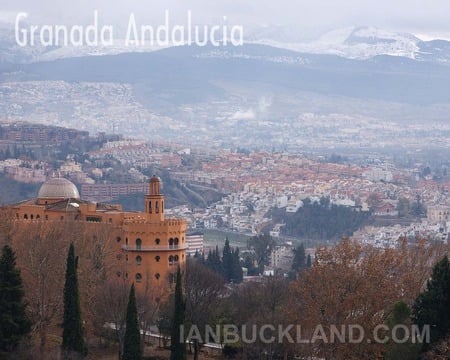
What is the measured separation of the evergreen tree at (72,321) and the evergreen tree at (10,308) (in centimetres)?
76

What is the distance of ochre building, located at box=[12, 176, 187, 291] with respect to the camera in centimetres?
3153

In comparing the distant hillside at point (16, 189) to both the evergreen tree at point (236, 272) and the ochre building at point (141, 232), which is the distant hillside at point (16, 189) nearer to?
the evergreen tree at point (236, 272)

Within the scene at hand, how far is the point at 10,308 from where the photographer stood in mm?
22203

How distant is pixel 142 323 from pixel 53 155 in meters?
82.6

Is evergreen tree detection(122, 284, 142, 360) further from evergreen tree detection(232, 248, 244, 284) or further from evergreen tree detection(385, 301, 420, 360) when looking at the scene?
evergreen tree detection(232, 248, 244, 284)

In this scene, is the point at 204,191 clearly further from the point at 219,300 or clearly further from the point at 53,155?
the point at 219,300

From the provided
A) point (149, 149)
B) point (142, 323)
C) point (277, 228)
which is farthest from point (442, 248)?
point (149, 149)

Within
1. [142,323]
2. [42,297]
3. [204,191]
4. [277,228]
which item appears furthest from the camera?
[204,191]

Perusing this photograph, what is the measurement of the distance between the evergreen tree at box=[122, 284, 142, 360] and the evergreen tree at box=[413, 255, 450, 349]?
476 cm

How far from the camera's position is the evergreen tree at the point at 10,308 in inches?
869

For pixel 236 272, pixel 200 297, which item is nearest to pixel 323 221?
pixel 236 272

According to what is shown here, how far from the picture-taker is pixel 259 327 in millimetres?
24031

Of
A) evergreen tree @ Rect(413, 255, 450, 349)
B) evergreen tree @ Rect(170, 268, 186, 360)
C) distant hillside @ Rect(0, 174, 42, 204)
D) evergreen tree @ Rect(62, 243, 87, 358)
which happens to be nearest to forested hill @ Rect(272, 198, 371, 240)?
distant hillside @ Rect(0, 174, 42, 204)

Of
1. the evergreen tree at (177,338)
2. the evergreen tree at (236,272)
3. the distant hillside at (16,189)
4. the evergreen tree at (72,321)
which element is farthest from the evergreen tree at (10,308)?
the distant hillside at (16,189)
